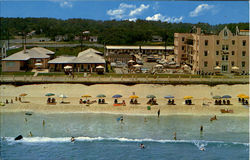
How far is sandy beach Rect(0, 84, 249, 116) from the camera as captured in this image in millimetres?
42625

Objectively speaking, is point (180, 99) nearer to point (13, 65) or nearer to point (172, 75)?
point (172, 75)

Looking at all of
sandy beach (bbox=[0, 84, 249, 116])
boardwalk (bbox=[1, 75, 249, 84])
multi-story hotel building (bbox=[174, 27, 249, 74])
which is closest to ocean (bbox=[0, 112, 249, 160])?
sandy beach (bbox=[0, 84, 249, 116])

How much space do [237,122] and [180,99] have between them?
940 cm

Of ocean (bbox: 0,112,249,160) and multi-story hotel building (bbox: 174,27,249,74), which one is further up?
multi-story hotel building (bbox: 174,27,249,74)

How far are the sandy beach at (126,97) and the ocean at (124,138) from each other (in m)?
2.20

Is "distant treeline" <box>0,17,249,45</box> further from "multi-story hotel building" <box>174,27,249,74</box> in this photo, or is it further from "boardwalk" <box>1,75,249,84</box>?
"boardwalk" <box>1,75,249,84</box>

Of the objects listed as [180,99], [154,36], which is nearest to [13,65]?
[180,99]

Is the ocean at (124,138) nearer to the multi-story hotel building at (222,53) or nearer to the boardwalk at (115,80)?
the boardwalk at (115,80)

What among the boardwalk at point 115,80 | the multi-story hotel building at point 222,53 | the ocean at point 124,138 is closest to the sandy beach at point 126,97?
the boardwalk at point 115,80

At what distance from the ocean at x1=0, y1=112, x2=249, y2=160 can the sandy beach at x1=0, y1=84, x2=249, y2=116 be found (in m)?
2.20

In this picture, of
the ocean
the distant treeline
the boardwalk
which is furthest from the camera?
the distant treeline

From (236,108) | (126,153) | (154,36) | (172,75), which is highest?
(154,36)

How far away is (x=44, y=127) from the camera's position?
37125 mm

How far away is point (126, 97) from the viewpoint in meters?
47.7
